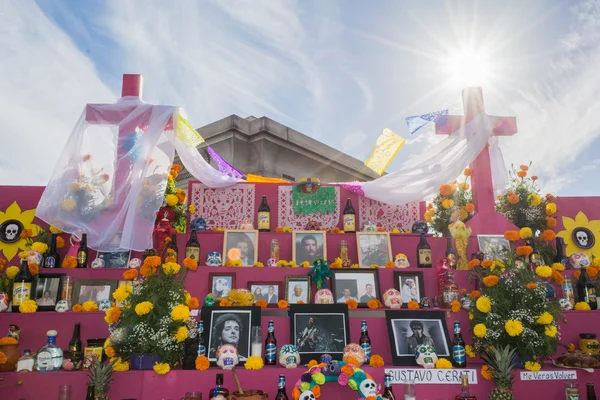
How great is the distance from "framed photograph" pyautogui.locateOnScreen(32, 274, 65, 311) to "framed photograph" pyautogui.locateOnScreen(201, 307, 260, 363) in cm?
209

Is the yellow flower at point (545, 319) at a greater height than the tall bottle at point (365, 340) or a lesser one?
greater

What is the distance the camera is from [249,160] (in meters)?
10.2

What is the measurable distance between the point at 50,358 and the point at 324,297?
3.00 meters

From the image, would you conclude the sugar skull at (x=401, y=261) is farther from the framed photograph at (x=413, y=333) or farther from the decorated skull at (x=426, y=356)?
the decorated skull at (x=426, y=356)

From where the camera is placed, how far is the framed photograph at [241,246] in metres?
6.58

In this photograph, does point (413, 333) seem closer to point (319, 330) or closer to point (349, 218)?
point (319, 330)

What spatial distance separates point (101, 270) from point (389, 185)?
4.32m

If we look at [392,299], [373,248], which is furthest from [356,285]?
[373,248]

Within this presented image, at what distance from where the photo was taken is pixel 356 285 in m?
6.15

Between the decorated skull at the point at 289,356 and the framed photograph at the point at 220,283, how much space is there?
1349 millimetres

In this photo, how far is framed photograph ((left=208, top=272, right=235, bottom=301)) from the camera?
600 centimetres

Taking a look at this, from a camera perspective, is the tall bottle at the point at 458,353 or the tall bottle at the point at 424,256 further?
the tall bottle at the point at 424,256

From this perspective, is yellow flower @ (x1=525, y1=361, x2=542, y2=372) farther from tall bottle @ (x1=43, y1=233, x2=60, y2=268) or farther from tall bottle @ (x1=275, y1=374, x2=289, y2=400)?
tall bottle @ (x1=43, y1=233, x2=60, y2=268)

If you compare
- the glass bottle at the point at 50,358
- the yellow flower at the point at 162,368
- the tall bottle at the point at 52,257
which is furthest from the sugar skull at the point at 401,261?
the tall bottle at the point at 52,257
